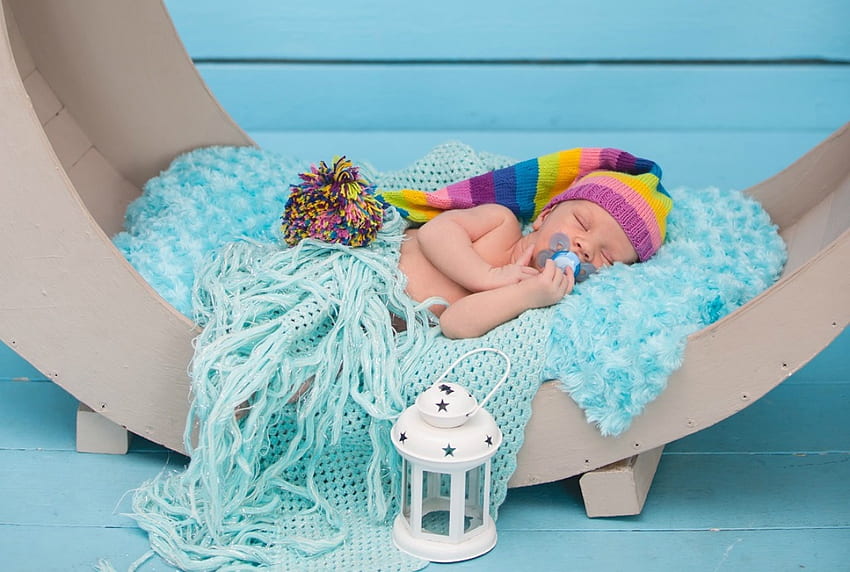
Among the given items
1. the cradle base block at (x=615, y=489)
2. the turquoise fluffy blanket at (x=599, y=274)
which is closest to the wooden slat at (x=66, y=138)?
the turquoise fluffy blanket at (x=599, y=274)

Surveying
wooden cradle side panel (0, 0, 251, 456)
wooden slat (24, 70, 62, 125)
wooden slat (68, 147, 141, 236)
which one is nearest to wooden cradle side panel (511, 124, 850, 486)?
wooden cradle side panel (0, 0, 251, 456)

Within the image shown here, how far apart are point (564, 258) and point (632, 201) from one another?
0.48 ft

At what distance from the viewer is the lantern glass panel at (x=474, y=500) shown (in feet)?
4.54

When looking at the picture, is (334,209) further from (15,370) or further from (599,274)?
(15,370)

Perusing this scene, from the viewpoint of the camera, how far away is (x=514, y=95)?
3.04 meters

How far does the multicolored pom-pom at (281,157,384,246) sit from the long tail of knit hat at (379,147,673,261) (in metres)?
0.18

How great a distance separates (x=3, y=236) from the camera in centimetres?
138

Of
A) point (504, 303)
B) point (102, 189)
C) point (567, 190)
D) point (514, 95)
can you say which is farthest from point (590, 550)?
point (514, 95)

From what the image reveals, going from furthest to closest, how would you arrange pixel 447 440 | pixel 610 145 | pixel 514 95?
pixel 514 95 < pixel 610 145 < pixel 447 440

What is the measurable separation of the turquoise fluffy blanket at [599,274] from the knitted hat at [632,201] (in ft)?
0.12

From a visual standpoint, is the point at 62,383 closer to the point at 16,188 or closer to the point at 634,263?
the point at 16,188

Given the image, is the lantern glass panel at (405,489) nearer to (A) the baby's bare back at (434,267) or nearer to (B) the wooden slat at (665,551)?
(B) the wooden slat at (665,551)

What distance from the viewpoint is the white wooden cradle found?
1290mm

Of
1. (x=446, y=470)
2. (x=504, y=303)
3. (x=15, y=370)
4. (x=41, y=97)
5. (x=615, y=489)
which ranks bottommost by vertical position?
(x=15, y=370)
